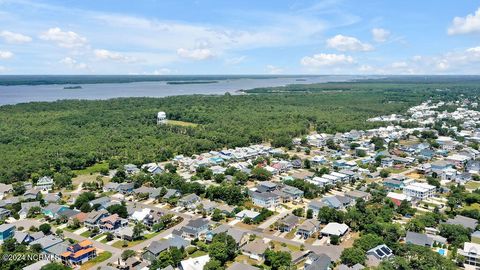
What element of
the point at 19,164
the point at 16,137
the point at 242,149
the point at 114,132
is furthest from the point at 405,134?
the point at 16,137

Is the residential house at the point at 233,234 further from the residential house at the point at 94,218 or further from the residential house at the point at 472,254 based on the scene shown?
the residential house at the point at 472,254

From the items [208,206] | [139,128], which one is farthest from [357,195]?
[139,128]

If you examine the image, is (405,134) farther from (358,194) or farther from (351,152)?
(358,194)

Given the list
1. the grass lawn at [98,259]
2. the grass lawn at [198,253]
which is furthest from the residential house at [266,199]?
the grass lawn at [98,259]

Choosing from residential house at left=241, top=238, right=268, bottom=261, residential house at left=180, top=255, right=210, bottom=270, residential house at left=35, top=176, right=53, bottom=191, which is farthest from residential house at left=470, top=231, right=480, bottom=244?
residential house at left=35, top=176, right=53, bottom=191

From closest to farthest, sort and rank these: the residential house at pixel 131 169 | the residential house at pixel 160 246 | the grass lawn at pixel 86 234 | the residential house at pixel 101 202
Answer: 1. the residential house at pixel 160 246
2. the grass lawn at pixel 86 234
3. the residential house at pixel 101 202
4. the residential house at pixel 131 169

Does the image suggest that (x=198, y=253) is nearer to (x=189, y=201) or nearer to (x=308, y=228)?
Answer: (x=308, y=228)
